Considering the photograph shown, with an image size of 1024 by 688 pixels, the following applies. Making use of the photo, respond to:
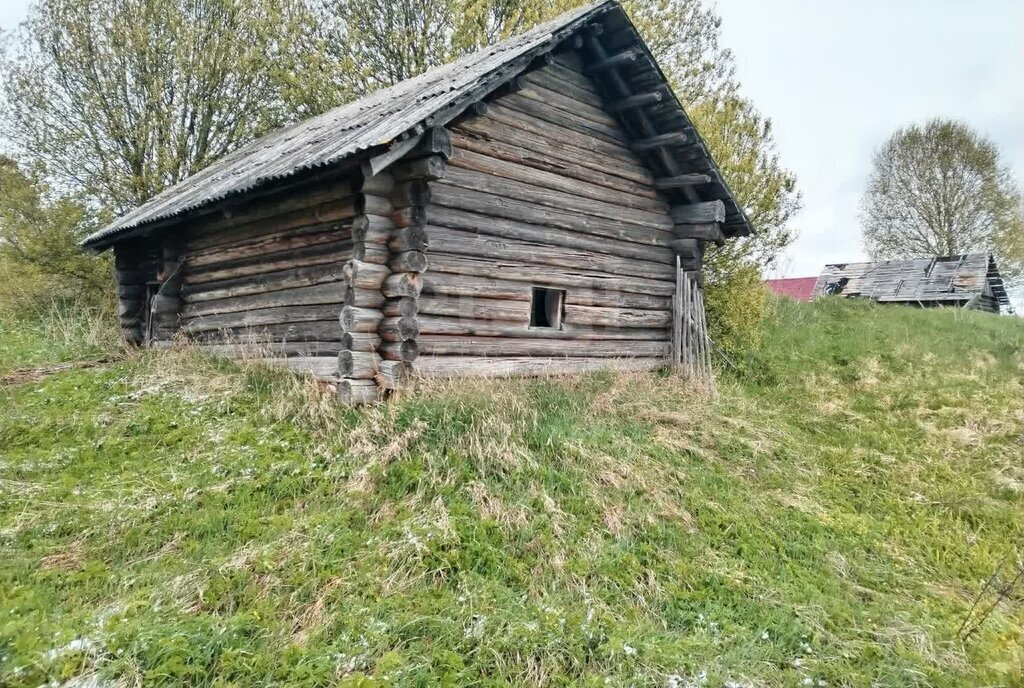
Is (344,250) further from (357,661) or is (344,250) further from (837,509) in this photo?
(837,509)

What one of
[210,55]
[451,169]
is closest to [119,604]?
[451,169]

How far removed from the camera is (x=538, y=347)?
884 centimetres

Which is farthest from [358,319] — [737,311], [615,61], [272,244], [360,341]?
[737,311]

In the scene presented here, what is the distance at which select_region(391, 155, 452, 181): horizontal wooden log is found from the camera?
265 inches

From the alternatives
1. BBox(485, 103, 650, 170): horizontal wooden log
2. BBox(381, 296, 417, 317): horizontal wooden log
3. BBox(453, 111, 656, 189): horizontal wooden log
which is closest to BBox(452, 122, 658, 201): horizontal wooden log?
BBox(453, 111, 656, 189): horizontal wooden log

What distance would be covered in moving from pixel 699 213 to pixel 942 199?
26769mm

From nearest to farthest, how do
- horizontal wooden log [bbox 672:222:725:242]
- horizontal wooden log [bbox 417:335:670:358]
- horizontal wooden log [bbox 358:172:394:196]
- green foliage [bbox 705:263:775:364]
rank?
horizontal wooden log [bbox 358:172:394:196]
horizontal wooden log [bbox 417:335:670:358]
horizontal wooden log [bbox 672:222:725:242]
green foliage [bbox 705:263:775:364]

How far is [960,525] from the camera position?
6867mm

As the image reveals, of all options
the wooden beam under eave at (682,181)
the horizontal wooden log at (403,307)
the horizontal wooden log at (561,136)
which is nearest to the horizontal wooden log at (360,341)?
the horizontal wooden log at (403,307)

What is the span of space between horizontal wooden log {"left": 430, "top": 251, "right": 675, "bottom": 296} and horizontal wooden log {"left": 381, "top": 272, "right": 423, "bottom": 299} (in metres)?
0.41

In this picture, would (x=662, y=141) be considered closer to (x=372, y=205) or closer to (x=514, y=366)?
(x=514, y=366)

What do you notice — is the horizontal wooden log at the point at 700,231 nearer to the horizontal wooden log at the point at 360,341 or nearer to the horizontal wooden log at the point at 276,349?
the horizontal wooden log at the point at 360,341

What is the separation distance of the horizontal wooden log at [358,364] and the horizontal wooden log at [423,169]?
203 cm

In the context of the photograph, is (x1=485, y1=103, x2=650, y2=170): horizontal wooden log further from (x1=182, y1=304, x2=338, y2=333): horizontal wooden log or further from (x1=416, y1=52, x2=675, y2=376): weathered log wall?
(x1=182, y1=304, x2=338, y2=333): horizontal wooden log
